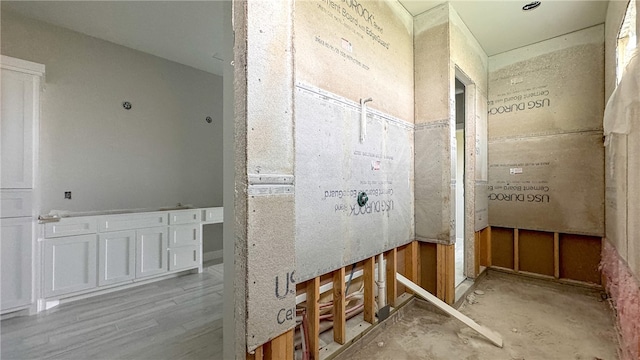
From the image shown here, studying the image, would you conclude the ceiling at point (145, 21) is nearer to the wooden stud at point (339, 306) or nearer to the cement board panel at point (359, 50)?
the cement board panel at point (359, 50)

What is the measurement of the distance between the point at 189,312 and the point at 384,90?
2724 millimetres

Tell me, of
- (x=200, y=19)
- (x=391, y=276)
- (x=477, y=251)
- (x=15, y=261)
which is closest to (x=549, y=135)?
(x=477, y=251)

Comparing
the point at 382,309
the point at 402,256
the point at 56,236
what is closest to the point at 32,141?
the point at 56,236

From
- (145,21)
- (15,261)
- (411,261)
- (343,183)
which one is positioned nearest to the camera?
(343,183)

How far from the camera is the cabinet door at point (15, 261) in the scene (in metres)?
2.32

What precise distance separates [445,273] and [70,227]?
3793mm

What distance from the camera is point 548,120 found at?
3088 millimetres

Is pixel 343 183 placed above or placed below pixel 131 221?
above

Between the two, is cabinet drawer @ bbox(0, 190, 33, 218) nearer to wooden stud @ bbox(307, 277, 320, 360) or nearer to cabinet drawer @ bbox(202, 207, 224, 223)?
cabinet drawer @ bbox(202, 207, 224, 223)

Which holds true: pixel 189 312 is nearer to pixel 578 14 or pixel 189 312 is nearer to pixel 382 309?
pixel 382 309

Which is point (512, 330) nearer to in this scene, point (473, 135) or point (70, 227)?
point (473, 135)

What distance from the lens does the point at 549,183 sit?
3098 millimetres

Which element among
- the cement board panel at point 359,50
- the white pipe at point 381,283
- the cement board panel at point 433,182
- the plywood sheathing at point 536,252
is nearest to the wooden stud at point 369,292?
the white pipe at point 381,283

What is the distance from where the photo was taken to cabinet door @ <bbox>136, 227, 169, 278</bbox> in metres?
3.07
